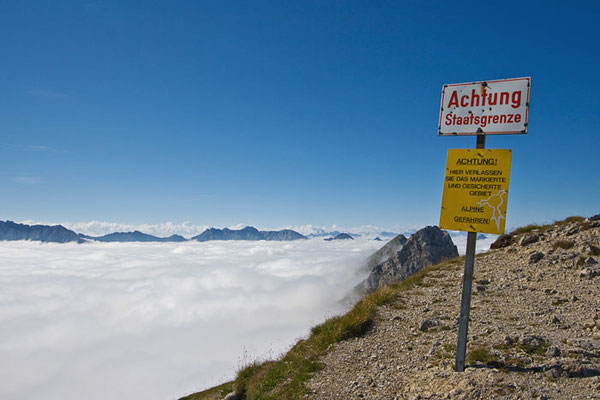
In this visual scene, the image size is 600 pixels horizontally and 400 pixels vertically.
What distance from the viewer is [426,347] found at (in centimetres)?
855

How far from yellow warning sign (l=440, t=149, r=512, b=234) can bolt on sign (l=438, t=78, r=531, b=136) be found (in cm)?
44

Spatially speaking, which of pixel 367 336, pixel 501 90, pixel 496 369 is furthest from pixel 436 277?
pixel 501 90

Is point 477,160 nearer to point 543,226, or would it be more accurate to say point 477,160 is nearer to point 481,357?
point 481,357

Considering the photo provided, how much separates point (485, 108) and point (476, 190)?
5.23 ft

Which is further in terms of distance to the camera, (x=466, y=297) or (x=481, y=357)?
(x=481, y=357)

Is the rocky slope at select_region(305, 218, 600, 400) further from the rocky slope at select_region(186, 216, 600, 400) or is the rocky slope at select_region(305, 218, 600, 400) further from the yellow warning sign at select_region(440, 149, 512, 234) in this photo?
the yellow warning sign at select_region(440, 149, 512, 234)

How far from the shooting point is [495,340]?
8125mm

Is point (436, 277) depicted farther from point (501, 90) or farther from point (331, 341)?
point (501, 90)

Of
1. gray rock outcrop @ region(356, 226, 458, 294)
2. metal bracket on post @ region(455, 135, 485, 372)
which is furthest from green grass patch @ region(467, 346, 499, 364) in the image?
gray rock outcrop @ region(356, 226, 458, 294)

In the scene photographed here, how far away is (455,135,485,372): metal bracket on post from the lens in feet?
20.4

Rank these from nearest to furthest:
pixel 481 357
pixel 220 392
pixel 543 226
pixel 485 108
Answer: pixel 485 108 < pixel 481 357 < pixel 220 392 < pixel 543 226

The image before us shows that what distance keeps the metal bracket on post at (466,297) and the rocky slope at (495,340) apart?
34 cm

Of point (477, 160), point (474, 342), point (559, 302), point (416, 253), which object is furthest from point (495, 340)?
A: point (416, 253)

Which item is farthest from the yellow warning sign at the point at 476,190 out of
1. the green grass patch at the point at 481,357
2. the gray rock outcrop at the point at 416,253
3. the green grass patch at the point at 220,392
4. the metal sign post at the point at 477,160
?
the gray rock outcrop at the point at 416,253
